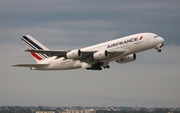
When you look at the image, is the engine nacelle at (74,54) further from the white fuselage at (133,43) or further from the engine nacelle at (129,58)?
the engine nacelle at (129,58)

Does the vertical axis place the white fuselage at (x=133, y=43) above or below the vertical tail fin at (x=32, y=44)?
below

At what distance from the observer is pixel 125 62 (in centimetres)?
9925

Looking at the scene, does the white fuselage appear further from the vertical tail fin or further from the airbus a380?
the vertical tail fin

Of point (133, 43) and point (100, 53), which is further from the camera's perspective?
point (100, 53)

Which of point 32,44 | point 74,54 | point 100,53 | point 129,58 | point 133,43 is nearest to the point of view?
point 133,43

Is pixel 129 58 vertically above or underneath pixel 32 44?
underneath

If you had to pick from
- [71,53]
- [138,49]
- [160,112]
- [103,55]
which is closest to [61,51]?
[71,53]

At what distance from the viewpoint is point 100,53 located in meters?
90.5

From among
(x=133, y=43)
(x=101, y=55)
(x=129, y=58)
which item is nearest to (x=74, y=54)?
(x=101, y=55)

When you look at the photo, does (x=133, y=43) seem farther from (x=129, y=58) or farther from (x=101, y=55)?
(x=129, y=58)

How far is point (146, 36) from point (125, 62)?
11108 millimetres

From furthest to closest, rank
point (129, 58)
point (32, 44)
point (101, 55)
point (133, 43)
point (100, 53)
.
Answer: point (32, 44) → point (129, 58) → point (100, 53) → point (101, 55) → point (133, 43)

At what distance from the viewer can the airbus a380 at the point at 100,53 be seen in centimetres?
8944

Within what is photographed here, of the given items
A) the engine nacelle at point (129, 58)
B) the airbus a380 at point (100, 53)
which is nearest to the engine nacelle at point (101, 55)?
the airbus a380 at point (100, 53)
